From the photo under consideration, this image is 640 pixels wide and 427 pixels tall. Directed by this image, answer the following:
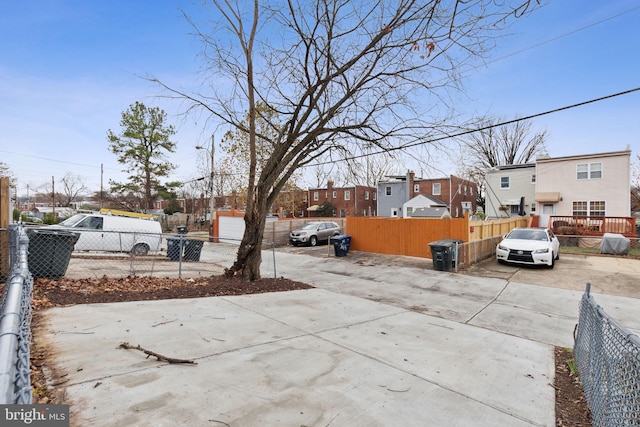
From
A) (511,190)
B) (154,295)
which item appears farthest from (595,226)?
(154,295)

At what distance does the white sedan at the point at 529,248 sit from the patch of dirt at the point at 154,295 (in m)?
8.12

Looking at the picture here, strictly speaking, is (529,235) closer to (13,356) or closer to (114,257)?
(13,356)

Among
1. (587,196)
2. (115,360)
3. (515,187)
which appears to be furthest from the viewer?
(515,187)

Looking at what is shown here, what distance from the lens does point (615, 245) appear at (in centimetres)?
1530

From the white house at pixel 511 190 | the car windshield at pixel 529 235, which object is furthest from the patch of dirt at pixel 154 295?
the white house at pixel 511 190

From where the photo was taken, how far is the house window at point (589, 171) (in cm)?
2297

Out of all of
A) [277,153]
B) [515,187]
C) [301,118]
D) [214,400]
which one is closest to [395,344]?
[214,400]

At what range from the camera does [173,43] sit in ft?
25.1

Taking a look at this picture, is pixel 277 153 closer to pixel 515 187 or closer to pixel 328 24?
pixel 328 24

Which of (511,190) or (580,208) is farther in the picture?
(511,190)

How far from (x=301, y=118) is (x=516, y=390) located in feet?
21.7

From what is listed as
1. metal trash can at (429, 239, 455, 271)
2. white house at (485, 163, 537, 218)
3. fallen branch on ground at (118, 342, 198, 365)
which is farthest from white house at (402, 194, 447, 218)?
fallen branch on ground at (118, 342, 198, 365)

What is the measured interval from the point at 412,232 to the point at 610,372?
12146 millimetres

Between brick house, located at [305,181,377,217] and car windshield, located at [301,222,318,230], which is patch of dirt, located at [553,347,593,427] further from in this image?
brick house, located at [305,181,377,217]
